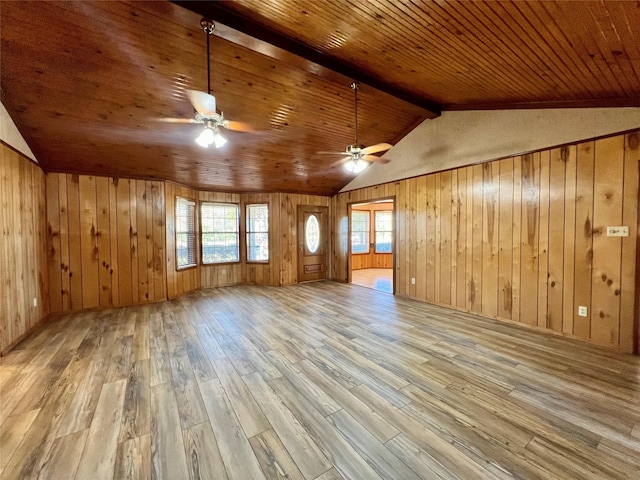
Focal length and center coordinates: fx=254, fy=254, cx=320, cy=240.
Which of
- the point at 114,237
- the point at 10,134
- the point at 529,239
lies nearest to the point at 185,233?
the point at 114,237

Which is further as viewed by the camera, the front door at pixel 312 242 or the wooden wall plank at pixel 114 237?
the front door at pixel 312 242

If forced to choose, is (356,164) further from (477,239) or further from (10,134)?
(10,134)

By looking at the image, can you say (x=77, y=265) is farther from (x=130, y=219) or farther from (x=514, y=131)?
(x=514, y=131)

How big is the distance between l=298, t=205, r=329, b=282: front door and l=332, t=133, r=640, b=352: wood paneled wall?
114 inches

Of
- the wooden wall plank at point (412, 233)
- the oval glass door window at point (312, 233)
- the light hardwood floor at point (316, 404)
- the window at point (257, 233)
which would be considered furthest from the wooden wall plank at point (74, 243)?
the wooden wall plank at point (412, 233)

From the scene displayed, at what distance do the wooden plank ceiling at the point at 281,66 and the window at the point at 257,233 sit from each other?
2.49 m

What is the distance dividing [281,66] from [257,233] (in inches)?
178

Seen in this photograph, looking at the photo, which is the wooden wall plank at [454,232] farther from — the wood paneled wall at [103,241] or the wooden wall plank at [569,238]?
the wood paneled wall at [103,241]

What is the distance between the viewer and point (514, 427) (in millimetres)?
1770

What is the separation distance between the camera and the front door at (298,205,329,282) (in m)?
6.96

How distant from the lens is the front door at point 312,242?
6.96m

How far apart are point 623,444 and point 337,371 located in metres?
1.97

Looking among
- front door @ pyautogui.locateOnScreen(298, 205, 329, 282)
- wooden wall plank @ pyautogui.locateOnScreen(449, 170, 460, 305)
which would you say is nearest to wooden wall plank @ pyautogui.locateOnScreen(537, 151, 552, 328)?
wooden wall plank @ pyautogui.locateOnScreen(449, 170, 460, 305)

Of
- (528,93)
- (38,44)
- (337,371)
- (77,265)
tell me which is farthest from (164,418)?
(528,93)
